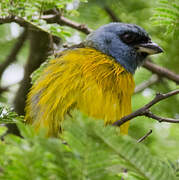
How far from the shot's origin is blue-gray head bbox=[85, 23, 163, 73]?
15.5ft

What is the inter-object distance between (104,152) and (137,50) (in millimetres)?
3476

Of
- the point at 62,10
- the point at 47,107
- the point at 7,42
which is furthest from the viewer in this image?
the point at 7,42

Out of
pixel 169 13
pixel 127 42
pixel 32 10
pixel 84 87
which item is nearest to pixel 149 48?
pixel 127 42

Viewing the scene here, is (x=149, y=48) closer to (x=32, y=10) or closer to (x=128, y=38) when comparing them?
(x=128, y=38)

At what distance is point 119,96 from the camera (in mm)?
3939

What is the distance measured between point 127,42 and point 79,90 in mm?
1445

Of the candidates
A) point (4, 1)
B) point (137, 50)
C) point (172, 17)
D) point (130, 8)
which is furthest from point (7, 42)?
point (172, 17)

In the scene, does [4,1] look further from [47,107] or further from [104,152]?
[104,152]

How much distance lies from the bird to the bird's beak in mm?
229

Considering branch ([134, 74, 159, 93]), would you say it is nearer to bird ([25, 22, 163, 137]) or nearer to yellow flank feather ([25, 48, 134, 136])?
bird ([25, 22, 163, 137])

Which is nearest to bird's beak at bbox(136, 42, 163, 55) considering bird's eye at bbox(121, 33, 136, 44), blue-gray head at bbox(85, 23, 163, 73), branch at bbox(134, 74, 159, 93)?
blue-gray head at bbox(85, 23, 163, 73)

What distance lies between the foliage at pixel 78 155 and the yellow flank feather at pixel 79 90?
6.70ft

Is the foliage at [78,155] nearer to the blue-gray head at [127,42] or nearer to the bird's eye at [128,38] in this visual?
the blue-gray head at [127,42]

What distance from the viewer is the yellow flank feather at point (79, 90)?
3664 mm
